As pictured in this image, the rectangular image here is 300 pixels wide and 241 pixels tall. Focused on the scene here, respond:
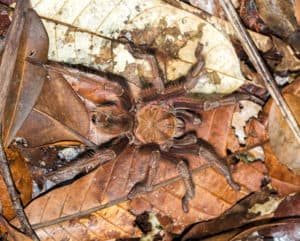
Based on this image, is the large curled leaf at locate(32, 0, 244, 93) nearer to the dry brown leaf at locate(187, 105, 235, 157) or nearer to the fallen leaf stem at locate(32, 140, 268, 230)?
the dry brown leaf at locate(187, 105, 235, 157)

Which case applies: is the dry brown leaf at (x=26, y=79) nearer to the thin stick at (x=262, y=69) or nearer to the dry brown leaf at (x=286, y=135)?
the thin stick at (x=262, y=69)

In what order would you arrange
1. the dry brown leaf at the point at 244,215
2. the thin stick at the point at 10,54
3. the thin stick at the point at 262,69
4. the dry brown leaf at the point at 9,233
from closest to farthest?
the thin stick at the point at 10,54
the thin stick at the point at 262,69
the dry brown leaf at the point at 9,233
the dry brown leaf at the point at 244,215

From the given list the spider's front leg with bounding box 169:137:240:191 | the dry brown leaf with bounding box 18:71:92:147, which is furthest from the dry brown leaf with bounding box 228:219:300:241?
the dry brown leaf with bounding box 18:71:92:147

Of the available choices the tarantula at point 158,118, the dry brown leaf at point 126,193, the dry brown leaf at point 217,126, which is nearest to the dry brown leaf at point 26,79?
the tarantula at point 158,118

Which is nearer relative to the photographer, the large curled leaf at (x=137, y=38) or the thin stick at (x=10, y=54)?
the thin stick at (x=10, y=54)

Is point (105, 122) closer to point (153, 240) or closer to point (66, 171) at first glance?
point (66, 171)

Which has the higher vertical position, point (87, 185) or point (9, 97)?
point (9, 97)

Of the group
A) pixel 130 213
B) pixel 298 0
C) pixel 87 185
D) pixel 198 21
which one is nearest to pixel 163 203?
pixel 130 213
